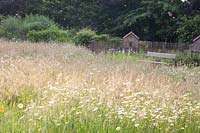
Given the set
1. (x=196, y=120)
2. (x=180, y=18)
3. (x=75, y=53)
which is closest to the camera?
(x=196, y=120)

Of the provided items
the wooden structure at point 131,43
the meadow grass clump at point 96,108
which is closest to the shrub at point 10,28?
the wooden structure at point 131,43

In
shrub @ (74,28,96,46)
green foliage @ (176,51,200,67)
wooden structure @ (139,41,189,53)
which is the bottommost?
green foliage @ (176,51,200,67)

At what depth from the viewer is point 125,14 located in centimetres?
2280

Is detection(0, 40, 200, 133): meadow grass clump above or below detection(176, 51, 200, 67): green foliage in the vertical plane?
above

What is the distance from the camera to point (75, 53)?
10.3 m

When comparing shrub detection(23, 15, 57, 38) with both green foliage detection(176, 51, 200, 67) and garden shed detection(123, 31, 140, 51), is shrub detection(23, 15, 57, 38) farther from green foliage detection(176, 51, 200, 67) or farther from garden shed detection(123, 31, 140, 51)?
green foliage detection(176, 51, 200, 67)

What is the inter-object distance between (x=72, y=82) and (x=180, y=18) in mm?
16798

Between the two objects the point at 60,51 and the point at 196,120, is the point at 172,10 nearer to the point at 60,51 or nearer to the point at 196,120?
the point at 60,51

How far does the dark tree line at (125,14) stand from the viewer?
2044 cm

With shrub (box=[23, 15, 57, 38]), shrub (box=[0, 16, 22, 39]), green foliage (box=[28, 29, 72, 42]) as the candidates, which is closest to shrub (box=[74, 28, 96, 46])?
green foliage (box=[28, 29, 72, 42])

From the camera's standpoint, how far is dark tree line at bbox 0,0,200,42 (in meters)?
20.4

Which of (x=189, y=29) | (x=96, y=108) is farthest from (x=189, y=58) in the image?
(x=96, y=108)

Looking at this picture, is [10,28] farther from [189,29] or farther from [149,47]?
[189,29]

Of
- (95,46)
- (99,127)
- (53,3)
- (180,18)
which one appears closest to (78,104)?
(99,127)
